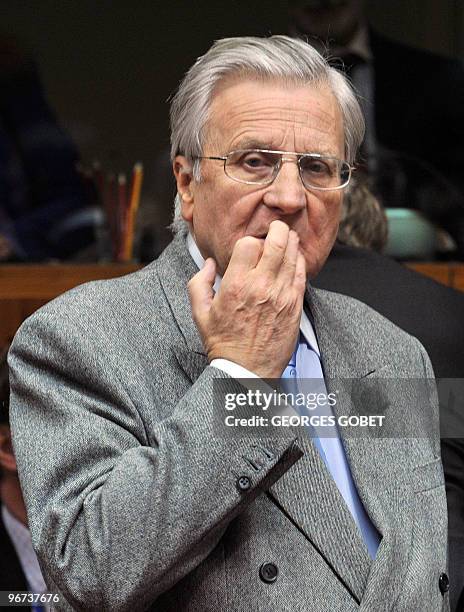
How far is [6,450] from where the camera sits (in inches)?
100

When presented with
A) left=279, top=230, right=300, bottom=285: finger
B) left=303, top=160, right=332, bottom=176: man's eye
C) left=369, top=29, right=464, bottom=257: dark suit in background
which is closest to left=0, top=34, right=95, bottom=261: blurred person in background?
left=369, top=29, right=464, bottom=257: dark suit in background

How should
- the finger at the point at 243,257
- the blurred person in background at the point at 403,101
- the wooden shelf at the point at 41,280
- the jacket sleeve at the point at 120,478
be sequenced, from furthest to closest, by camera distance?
the blurred person in background at the point at 403,101, the wooden shelf at the point at 41,280, the finger at the point at 243,257, the jacket sleeve at the point at 120,478

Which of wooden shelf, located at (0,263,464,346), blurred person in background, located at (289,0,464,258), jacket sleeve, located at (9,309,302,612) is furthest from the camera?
blurred person in background, located at (289,0,464,258)

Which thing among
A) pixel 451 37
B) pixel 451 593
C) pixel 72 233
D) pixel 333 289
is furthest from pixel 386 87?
pixel 451 593

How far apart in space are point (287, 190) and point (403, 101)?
2.79m

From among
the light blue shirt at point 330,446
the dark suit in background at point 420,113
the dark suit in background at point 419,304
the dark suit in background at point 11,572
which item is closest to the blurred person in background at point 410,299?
the dark suit in background at point 419,304

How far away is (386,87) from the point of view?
423 cm

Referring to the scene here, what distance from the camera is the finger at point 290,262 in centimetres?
153

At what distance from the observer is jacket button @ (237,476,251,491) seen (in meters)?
1.40

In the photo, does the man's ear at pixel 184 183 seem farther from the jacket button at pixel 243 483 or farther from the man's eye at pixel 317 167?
the jacket button at pixel 243 483

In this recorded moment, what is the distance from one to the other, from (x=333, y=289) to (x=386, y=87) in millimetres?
2139

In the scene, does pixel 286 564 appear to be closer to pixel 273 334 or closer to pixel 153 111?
pixel 273 334

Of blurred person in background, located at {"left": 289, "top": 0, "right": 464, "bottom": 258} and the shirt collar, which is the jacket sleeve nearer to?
the shirt collar

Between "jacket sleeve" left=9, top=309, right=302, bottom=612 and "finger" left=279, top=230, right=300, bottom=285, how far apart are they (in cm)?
17
